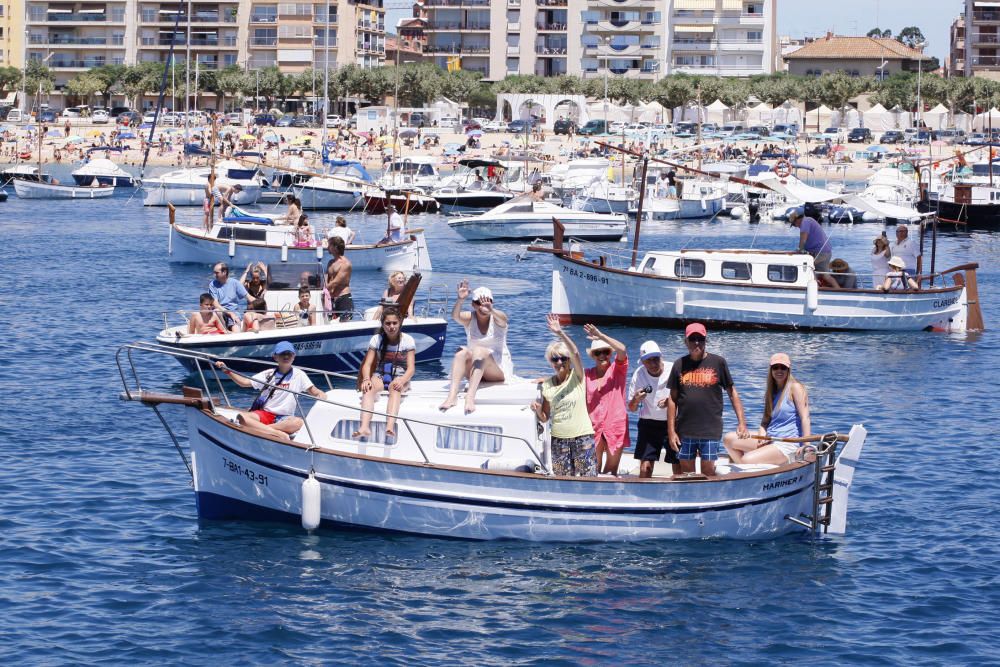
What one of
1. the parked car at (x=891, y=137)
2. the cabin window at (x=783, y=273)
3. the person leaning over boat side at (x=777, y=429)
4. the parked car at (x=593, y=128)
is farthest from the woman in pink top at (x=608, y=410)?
the parked car at (x=593, y=128)

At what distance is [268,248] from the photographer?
144 feet

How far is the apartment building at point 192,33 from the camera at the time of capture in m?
152

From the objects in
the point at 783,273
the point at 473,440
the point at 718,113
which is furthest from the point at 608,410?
the point at 718,113

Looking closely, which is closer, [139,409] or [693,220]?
[139,409]

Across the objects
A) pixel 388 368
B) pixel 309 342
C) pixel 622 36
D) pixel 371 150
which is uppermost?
pixel 622 36

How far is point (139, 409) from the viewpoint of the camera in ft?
86.2

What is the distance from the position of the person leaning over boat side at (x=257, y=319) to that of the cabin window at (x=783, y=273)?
13.1m

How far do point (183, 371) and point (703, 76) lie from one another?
118 meters

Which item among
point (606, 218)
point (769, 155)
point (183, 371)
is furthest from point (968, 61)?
point (183, 371)

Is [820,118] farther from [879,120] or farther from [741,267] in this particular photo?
[741,267]

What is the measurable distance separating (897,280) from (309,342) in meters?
15.6

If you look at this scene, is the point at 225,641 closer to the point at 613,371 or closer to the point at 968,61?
the point at 613,371

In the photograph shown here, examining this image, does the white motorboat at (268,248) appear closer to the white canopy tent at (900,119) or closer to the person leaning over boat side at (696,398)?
the person leaning over boat side at (696,398)

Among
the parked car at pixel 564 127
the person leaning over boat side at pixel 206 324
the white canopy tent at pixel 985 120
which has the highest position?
the white canopy tent at pixel 985 120
